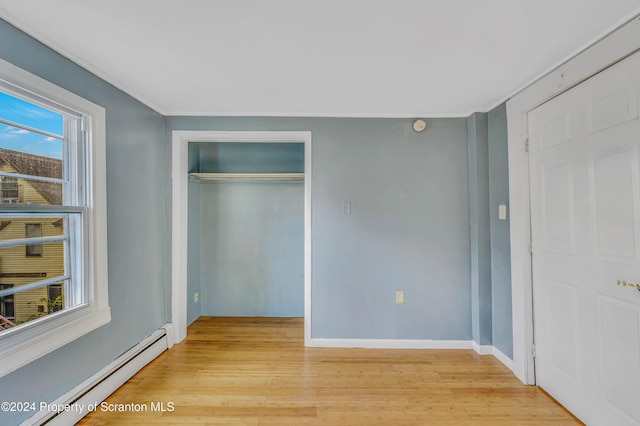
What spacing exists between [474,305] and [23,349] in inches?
123

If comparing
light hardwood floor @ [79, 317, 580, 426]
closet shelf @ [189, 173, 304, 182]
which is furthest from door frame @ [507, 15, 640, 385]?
closet shelf @ [189, 173, 304, 182]

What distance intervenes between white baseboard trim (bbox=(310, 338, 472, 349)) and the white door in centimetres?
66

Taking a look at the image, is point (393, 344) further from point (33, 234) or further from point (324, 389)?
point (33, 234)

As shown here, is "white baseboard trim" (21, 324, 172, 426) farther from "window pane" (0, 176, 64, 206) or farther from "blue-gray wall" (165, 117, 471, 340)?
"blue-gray wall" (165, 117, 471, 340)

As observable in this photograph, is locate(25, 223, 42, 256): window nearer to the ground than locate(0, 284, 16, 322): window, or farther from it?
farther from it

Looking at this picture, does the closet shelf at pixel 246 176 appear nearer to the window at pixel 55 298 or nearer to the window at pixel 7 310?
the window at pixel 55 298

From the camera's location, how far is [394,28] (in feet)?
4.67

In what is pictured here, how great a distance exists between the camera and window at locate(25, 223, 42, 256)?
4.99 ft

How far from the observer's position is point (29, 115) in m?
1.52

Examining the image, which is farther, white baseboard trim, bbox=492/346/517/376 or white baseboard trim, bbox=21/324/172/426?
white baseboard trim, bbox=492/346/517/376

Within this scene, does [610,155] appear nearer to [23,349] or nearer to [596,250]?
[596,250]

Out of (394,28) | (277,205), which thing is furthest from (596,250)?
(277,205)

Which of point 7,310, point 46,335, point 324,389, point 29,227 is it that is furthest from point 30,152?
point 324,389

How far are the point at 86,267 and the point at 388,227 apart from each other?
7.61 feet
